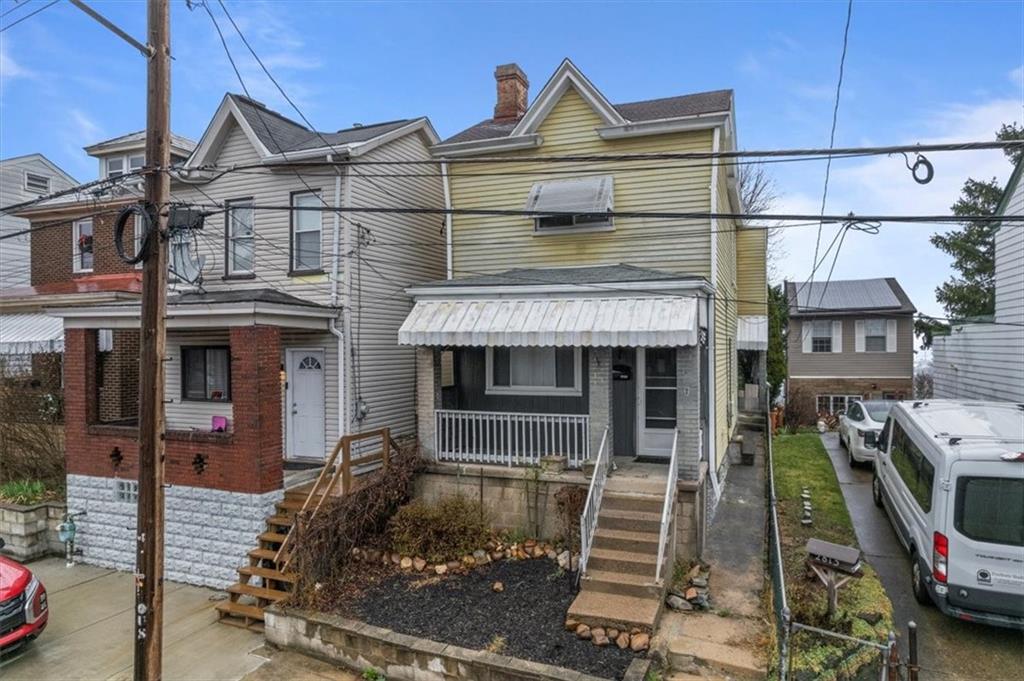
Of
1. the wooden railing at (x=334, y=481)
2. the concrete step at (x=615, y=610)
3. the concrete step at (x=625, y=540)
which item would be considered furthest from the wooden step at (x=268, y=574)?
the concrete step at (x=625, y=540)

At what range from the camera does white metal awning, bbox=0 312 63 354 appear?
51.0 feet

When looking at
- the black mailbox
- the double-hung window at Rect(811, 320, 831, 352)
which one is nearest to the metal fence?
the black mailbox

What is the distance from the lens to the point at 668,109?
12.7 metres

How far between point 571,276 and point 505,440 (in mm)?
3600

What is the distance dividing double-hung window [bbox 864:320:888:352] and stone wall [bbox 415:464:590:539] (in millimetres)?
25647

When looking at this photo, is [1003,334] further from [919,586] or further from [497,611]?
[497,611]

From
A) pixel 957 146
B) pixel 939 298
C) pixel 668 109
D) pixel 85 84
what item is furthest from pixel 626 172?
pixel 939 298

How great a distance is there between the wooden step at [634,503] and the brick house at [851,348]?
22865mm

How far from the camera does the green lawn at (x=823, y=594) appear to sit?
6566 millimetres

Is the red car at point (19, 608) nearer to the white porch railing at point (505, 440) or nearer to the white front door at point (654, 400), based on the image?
the white porch railing at point (505, 440)

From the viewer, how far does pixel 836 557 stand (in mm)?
7320

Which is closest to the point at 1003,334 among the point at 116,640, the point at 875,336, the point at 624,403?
the point at 624,403

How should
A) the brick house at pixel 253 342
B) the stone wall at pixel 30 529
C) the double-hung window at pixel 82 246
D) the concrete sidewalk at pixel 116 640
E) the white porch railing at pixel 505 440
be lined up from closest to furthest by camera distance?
1. the concrete sidewalk at pixel 116 640
2. the brick house at pixel 253 342
3. the white porch railing at pixel 505 440
4. the stone wall at pixel 30 529
5. the double-hung window at pixel 82 246

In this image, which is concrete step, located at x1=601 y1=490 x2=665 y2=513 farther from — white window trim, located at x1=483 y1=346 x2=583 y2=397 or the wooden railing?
the wooden railing
